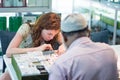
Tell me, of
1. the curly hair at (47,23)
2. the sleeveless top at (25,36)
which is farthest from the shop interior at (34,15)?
the curly hair at (47,23)

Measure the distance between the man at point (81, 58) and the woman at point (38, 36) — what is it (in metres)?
0.94

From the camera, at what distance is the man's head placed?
137 cm

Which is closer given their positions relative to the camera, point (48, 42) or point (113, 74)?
point (113, 74)

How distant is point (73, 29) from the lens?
4.48 ft

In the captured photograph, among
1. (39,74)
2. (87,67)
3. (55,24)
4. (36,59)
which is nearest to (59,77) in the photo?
(87,67)

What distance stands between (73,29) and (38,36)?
46.4 inches

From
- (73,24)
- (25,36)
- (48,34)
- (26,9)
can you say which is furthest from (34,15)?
(73,24)

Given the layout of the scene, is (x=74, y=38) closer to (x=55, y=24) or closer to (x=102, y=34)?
(x=55, y=24)

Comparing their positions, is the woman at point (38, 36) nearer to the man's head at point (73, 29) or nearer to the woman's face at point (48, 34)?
the woman's face at point (48, 34)

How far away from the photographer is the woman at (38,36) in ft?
7.83

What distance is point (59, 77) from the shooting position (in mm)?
1328

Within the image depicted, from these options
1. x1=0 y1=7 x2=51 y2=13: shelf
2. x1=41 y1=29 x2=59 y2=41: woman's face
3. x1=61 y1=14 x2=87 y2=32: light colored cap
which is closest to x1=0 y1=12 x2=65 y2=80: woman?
x1=41 y1=29 x2=59 y2=41: woman's face

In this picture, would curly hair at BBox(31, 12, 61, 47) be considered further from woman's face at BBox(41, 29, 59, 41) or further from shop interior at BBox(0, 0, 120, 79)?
shop interior at BBox(0, 0, 120, 79)

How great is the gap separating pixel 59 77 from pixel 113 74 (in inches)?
12.2
